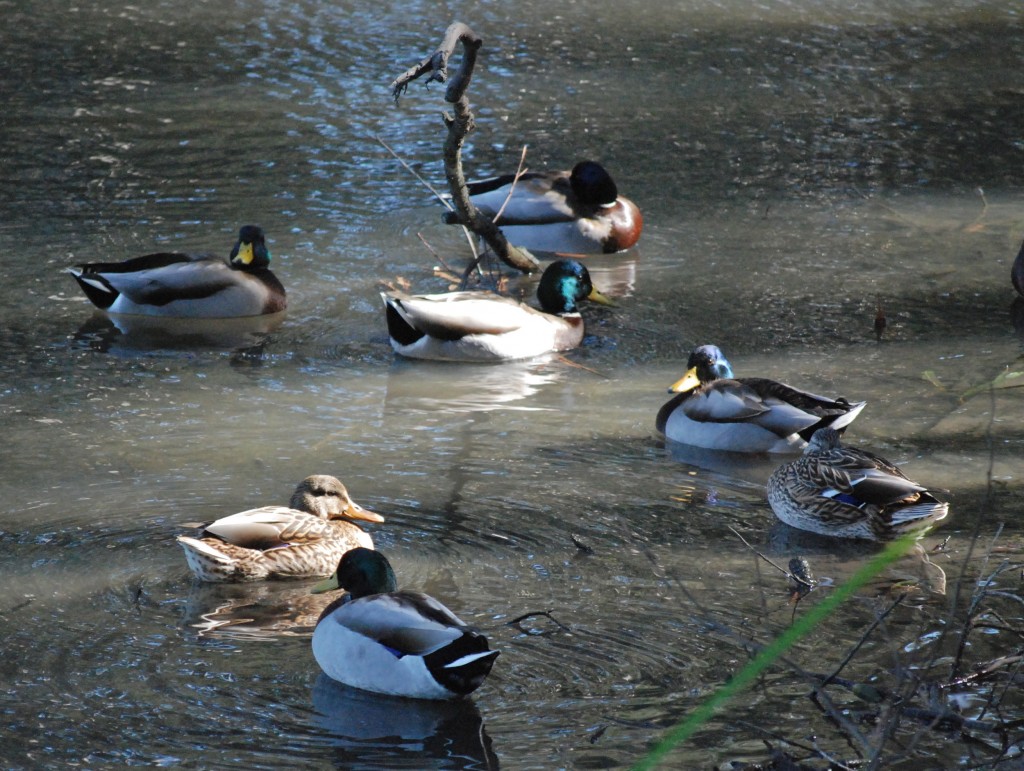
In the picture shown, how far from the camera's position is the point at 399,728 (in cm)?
458

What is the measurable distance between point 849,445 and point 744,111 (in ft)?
24.7

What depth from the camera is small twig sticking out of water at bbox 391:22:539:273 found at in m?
7.89

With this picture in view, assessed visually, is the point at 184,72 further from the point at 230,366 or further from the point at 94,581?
the point at 94,581

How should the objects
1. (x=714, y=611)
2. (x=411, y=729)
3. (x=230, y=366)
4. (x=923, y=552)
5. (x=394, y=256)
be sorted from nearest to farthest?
1. (x=411, y=729)
2. (x=714, y=611)
3. (x=923, y=552)
4. (x=230, y=366)
5. (x=394, y=256)

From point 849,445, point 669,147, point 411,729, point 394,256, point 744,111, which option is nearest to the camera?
point 411,729

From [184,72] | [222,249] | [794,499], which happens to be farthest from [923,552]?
[184,72]

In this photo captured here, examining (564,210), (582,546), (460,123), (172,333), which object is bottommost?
(172,333)

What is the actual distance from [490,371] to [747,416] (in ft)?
5.89

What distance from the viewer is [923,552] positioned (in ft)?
19.6

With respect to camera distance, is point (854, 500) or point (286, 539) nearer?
point (286, 539)

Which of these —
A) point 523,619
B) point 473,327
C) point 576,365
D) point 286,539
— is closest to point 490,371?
point 473,327

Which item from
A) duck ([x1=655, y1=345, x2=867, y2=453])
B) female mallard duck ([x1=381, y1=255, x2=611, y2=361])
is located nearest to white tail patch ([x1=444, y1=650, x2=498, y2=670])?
duck ([x1=655, y1=345, x2=867, y2=453])

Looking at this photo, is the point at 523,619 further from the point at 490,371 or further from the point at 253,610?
the point at 490,371

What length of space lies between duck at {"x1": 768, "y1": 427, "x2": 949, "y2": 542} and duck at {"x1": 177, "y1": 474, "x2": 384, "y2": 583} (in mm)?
1682
